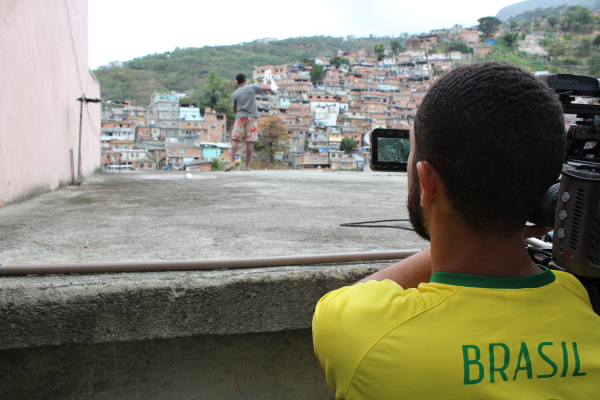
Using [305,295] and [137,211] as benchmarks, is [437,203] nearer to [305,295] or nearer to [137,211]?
[305,295]

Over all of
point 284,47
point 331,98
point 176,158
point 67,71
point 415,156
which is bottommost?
point 176,158

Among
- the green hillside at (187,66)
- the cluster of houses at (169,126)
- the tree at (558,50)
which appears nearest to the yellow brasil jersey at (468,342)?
the green hillside at (187,66)

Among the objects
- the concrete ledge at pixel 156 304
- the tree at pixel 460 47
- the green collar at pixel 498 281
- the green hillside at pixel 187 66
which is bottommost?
the concrete ledge at pixel 156 304

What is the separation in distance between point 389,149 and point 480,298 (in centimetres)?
56

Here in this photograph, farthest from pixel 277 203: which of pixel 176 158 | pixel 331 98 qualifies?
pixel 331 98

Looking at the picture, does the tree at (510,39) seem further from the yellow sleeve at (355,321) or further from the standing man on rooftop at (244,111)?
the yellow sleeve at (355,321)

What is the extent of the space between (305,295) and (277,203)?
1693 mm

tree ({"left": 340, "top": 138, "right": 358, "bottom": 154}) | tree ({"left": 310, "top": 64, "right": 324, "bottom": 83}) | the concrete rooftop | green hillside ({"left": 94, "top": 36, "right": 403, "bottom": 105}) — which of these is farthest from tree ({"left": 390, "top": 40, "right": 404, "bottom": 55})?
the concrete rooftop

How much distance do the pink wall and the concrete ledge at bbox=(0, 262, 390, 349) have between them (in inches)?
76.3

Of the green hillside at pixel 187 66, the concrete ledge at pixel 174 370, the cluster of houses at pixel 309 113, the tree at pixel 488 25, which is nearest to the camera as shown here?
the concrete ledge at pixel 174 370

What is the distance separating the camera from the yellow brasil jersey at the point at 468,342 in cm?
61

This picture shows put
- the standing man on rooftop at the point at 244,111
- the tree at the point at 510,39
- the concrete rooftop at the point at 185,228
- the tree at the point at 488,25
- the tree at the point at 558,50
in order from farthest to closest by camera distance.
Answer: the tree at the point at 488,25 < the tree at the point at 510,39 < the tree at the point at 558,50 < the standing man on rooftop at the point at 244,111 < the concrete rooftop at the point at 185,228

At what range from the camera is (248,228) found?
198 centimetres

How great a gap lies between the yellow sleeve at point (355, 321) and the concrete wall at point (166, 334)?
587 mm
